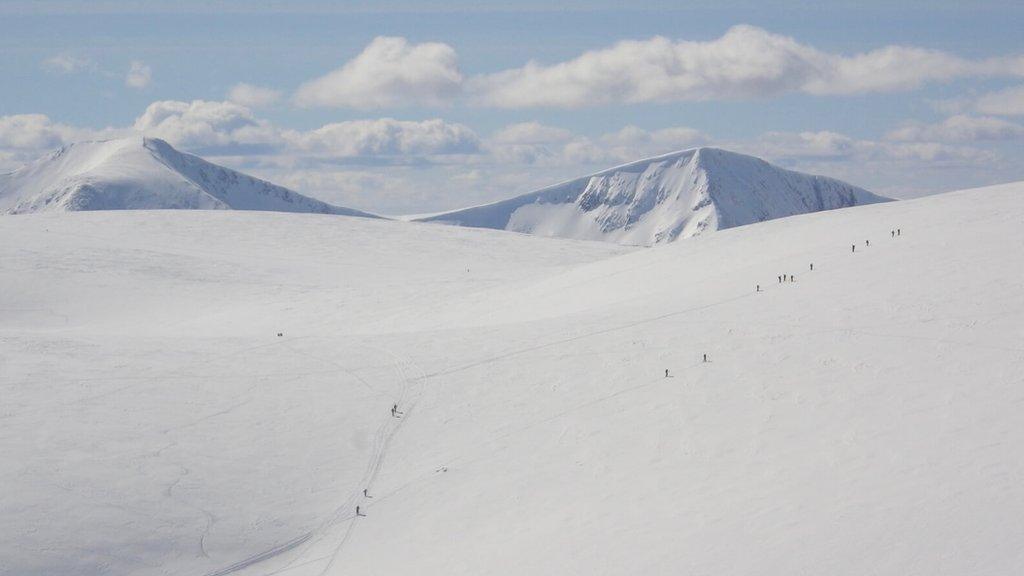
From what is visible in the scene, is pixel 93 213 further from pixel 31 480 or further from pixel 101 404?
pixel 31 480

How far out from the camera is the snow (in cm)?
3034

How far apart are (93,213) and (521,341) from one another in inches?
3561

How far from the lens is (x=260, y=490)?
38125 mm

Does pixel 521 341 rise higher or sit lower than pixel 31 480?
higher

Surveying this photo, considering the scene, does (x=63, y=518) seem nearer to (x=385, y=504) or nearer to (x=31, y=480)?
(x=31, y=480)

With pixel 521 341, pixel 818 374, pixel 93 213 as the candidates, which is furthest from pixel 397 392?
pixel 93 213

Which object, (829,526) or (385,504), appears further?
(385,504)

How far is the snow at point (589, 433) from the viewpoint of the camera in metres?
30.3

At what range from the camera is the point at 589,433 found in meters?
39.8

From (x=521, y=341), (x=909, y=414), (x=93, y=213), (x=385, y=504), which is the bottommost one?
(x=385, y=504)

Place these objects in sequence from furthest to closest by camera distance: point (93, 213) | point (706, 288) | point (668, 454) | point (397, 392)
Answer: point (93, 213) → point (706, 288) → point (397, 392) → point (668, 454)

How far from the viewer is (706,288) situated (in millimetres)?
56719

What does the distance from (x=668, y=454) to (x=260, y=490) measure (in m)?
15.9

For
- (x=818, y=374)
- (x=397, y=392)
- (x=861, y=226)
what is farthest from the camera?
(x=861, y=226)
